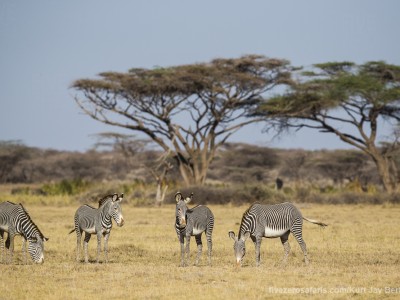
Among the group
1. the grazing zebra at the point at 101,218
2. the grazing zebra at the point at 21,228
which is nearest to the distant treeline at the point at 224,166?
the grazing zebra at the point at 101,218

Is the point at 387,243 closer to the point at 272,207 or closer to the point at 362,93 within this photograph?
the point at 272,207

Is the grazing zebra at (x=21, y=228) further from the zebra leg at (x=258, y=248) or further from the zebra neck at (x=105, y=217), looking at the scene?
the zebra leg at (x=258, y=248)

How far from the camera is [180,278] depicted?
41.4ft

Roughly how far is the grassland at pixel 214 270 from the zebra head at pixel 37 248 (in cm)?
17

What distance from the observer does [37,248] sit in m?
14.5

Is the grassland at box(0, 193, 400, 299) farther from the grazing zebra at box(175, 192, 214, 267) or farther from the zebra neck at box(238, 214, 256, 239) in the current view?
the zebra neck at box(238, 214, 256, 239)

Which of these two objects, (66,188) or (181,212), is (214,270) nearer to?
(181,212)

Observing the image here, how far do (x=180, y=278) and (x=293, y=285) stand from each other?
74.0 inches

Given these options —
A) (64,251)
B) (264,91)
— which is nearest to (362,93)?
(264,91)

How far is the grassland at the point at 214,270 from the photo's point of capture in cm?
1138

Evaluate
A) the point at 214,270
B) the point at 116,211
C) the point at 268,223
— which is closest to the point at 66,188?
the point at 116,211

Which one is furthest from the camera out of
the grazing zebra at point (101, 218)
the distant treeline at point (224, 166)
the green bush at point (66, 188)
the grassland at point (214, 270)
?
the distant treeline at point (224, 166)

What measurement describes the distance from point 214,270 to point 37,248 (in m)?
3.41

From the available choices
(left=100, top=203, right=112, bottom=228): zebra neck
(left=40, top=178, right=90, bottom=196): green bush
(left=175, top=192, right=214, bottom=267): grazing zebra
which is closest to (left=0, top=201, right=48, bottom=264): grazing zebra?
(left=100, top=203, right=112, bottom=228): zebra neck
